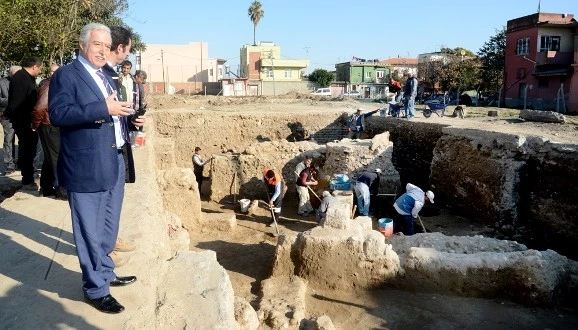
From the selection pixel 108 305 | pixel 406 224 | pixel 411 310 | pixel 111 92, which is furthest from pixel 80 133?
pixel 406 224

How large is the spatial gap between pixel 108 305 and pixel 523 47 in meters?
29.7

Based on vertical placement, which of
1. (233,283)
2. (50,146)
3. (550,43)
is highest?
(550,43)

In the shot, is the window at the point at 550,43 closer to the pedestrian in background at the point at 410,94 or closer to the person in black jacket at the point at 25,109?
the pedestrian in background at the point at 410,94

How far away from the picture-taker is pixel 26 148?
583cm

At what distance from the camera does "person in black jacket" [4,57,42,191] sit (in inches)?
223

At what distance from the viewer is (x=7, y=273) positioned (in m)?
3.22

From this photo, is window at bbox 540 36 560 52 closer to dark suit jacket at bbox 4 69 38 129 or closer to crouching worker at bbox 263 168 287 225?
crouching worker at bbox 263 168 287 225

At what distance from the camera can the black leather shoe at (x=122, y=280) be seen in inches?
118

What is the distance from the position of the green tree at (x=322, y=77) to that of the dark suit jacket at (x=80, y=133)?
43523 mm

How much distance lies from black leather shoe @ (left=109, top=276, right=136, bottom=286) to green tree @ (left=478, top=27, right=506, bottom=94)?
32.4 meters

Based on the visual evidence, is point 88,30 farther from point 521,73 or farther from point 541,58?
point 521,73

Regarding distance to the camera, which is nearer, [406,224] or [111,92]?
[111,92]

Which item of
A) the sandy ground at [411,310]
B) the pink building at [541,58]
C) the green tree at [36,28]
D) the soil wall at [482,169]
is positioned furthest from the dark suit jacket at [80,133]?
the pink building at [541,58]

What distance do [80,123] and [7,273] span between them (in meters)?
1.48
